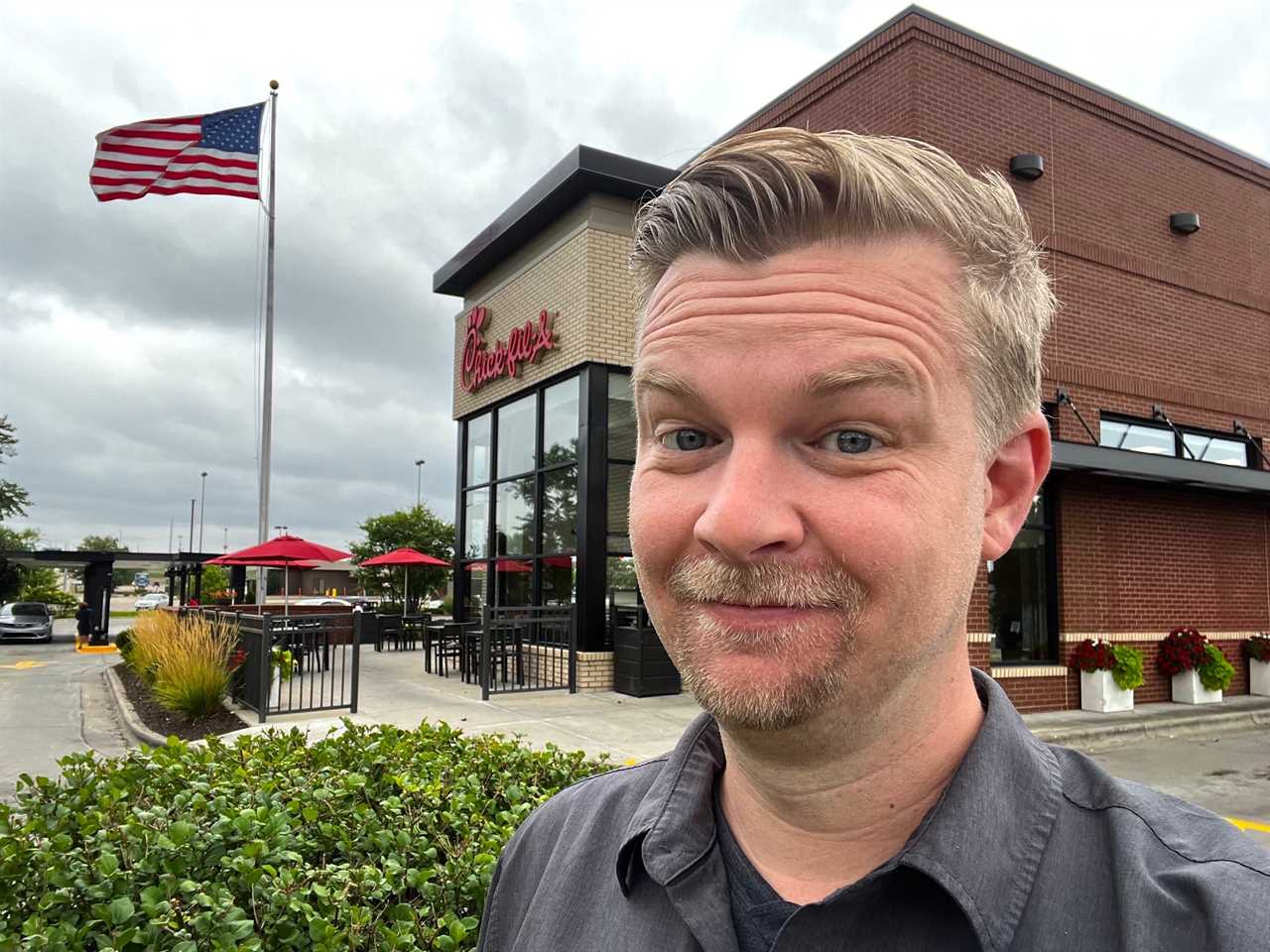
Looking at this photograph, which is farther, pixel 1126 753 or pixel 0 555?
pixel 0 555

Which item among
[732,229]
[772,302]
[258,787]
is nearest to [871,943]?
[772,302]

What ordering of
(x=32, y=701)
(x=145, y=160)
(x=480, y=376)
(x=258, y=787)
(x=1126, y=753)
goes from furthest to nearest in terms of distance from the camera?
1. (x=480, y=376)
2. (x=145, y=160)
3. (x=32, y=701)
4. (x=1126, y=753)
5. (x=258, y=787)

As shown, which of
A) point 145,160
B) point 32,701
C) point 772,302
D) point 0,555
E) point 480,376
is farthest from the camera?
point 0,555

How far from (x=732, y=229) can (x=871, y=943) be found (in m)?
0.93

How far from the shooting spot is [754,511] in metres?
1.11

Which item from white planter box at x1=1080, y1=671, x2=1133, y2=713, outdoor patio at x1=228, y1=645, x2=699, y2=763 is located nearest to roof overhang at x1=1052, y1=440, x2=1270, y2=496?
white planter box at x1=1080, y1=671, x2=1133, y2=713

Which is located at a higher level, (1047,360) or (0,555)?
(1047,360)

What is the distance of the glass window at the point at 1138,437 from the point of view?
1258cm

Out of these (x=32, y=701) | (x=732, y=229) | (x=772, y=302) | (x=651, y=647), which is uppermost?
(x=732, y=229)

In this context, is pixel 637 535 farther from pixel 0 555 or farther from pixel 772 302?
pixel 0 555

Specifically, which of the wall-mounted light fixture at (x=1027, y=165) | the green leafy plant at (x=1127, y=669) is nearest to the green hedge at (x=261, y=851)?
the green leafy plant at (x=1127, y=669)

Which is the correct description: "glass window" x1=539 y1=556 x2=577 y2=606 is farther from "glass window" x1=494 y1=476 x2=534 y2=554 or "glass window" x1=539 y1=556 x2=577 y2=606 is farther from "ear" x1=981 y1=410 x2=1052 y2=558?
"ear" x1=981 y1=410 x2=1052 y2=558

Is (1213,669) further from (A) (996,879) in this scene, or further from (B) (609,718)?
(A) (996,879)

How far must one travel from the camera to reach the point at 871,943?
110 cm
